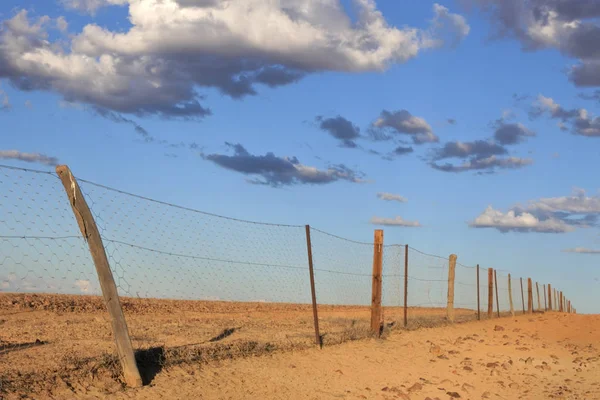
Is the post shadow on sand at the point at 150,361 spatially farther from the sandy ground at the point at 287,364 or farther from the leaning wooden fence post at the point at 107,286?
the leaning wooden fence post at the point at 107,286

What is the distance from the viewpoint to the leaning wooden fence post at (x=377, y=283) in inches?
539

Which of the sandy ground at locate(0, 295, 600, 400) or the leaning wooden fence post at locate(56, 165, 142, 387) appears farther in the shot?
the sandy ground at locate(0, 295, 600, 400)

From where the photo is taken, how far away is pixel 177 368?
847 centimetres

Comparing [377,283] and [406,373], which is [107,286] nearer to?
[406,373]

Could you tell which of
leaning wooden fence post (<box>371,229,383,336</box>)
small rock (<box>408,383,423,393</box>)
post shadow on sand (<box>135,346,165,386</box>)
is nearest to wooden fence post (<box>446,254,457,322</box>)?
leaning wooden fence post (<box>371,229,383,336</box>)

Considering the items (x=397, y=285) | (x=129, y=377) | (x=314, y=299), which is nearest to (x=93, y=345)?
(x=129, y=377)

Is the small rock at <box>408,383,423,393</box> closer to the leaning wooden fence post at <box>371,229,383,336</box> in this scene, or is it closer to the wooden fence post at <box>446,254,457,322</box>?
the leaning wooden fence post at <box>371,229,383,336</box>

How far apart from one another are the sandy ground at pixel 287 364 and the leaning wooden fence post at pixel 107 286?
225 millimetres

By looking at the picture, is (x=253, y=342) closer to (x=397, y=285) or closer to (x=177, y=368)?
(x=177, y=368)

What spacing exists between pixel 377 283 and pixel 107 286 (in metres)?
7.45

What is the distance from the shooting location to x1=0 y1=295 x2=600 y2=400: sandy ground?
7.67 meters

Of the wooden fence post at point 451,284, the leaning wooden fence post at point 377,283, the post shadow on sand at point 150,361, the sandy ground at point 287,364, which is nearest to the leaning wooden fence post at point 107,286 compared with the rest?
the sandy ground at point 287,364

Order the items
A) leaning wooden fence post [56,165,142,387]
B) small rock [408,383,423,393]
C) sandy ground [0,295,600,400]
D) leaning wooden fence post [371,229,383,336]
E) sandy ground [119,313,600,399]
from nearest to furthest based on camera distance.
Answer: leaning wooden fence post [56,165,142,387] < sandy ground [0,295,600,400] < sandy ground [119,313,600,399] < small rock [408,383,423,393] < leaning wooden fence post [371,229,383,336]

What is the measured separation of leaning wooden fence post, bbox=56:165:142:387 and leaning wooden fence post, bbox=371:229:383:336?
22.9ft
